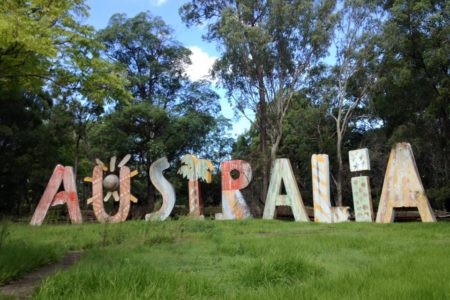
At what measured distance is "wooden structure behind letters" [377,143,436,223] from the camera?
1409 centimetres

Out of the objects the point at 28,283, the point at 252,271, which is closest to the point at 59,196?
the point at 28,283

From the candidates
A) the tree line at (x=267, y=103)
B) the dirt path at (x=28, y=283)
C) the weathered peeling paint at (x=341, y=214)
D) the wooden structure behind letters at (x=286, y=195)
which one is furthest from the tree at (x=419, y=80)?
the dirt path at (x=28, y=283)

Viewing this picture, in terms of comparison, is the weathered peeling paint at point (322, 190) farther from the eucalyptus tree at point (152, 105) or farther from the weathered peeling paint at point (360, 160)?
the eucalyptus tree at point (152, 105)

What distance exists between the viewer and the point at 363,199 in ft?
50.5

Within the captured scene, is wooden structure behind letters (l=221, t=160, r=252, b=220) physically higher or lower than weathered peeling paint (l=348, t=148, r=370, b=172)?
lower

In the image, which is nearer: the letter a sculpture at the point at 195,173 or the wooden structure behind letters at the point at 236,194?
the wooden structure behind letters at the point at 236,194

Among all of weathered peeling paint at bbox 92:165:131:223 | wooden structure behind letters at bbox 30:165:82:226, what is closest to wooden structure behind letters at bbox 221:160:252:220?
weathered peeling paint at bbox 92:165:131:223

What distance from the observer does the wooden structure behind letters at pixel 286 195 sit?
54.8 feet

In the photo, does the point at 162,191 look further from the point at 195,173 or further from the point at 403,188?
the point at 403,188

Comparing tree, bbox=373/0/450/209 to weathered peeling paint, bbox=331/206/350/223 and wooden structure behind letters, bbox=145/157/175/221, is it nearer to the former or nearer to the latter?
weathered peeling paint, bbox=331/206/350/223

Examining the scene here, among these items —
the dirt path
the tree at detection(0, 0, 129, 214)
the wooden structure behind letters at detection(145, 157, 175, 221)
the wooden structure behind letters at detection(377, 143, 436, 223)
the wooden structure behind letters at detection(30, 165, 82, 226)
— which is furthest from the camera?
the wooden structure behind letters at detection(30, 165, 82, 226)

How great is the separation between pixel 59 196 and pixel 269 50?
1186 cm

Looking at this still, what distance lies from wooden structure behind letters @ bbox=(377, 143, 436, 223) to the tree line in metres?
2.91

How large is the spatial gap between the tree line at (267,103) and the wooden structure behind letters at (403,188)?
9.54ft
